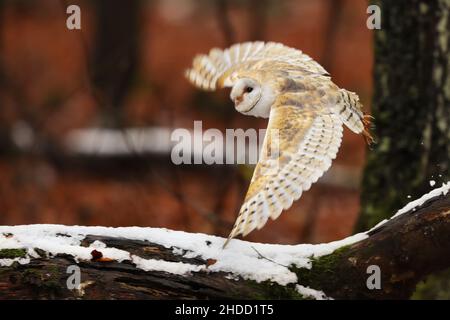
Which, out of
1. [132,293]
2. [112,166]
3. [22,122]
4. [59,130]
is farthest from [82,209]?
[132,293]

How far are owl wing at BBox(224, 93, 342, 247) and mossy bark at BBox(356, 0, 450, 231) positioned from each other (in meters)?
1.22

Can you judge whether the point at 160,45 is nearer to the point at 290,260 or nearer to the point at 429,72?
the point at 429,72

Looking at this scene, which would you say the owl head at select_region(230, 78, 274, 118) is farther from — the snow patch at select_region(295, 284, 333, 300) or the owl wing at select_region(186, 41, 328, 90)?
the snow patch at select_region(295, 284, 333, 300)

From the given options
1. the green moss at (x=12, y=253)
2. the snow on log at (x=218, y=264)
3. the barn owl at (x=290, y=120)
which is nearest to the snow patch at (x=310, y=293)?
the snow on log at (x=218, y=264)

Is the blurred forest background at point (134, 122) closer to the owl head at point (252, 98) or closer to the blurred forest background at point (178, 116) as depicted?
the blurred forest background at point (178, 116)

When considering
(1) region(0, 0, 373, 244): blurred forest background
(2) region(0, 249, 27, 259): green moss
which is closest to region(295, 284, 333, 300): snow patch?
(2) region(0, 249, 27, 259): green moss

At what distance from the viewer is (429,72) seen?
12.5 ft

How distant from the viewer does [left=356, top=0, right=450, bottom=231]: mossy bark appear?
3779 mm

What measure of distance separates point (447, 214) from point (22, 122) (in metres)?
7.52

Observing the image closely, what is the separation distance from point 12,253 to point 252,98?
43.1 inches

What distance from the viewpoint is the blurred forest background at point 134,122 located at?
260 inches

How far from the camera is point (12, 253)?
8.94ft

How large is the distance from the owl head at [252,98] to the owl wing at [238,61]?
0.23 metres

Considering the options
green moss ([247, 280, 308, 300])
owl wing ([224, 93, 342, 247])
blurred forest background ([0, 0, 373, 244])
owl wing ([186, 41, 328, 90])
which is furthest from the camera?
blurred forest background ([0, 0, 373, 244])
